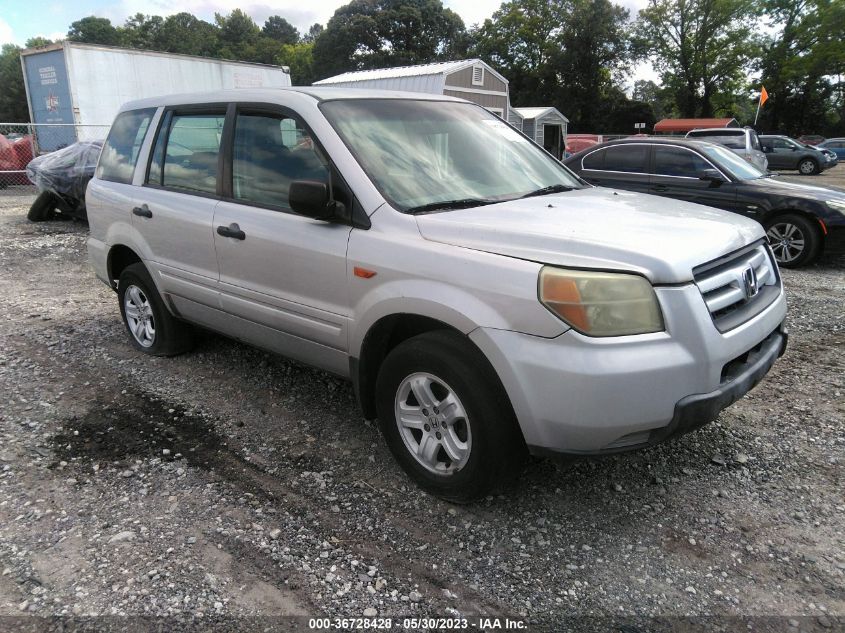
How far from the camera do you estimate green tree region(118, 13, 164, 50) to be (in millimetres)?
98938

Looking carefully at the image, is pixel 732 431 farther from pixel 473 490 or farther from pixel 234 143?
pixel 234 143

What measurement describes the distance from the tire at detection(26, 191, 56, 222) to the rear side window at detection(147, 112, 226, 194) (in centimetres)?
916

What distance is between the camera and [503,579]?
250 cm

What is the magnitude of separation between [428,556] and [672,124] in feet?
150

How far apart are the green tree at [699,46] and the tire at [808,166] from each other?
3002 centimetres

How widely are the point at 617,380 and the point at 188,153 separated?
3.20 meters

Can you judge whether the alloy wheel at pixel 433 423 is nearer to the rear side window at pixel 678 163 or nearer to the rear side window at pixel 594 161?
the rear side window at pixel 678 163

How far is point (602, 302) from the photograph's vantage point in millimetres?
2398

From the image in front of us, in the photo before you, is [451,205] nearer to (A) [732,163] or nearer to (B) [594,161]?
(B) [594,161]

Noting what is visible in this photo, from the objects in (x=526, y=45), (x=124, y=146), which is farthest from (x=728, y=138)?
(x=526, y=45)

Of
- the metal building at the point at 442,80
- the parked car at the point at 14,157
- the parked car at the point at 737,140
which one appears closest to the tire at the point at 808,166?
the parked car at the point at 737,140

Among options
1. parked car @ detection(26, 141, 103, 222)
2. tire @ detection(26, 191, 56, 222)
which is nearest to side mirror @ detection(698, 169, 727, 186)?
parked car @ detection(26, 141, 103, 222)

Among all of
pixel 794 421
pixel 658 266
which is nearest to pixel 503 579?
pixel 658 266

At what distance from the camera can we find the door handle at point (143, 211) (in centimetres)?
435
